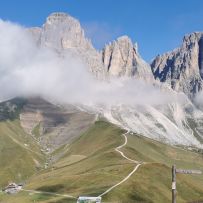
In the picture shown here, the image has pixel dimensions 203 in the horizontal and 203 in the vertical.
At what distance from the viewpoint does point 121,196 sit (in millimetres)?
196750

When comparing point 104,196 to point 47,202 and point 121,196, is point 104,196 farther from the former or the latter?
point 47,202

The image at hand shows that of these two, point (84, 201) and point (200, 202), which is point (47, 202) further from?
point (200, 202)

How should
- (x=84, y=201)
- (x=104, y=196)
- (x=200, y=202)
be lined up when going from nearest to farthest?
(x=200, y=202) < (x=84, y=201) < (x=104, y=196)

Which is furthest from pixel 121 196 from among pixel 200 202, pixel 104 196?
pixel 200 202

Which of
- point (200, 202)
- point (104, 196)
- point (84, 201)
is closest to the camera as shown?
point (200, 202)

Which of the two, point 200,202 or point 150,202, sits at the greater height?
point 200,202

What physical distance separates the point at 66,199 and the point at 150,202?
34.4m

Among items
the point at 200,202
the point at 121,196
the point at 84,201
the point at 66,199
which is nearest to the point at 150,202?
the point at 121,196

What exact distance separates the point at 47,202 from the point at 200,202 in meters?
A: 153

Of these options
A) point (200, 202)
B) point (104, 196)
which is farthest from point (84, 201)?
point (200, 202)

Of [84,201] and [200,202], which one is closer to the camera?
[200,202]

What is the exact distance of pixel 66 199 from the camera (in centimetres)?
19688

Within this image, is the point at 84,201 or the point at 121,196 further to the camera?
the point at 121,196

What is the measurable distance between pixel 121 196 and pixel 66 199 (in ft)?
73.7
